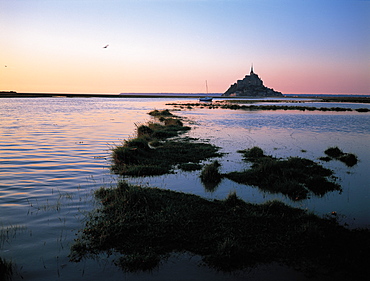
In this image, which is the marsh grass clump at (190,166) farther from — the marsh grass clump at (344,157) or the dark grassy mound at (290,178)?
the marsh grass clump at (344,157)

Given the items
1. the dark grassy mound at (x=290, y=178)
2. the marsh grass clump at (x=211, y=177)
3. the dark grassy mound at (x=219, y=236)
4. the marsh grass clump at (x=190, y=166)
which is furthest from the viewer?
the marsh grass clump at (x=190, y=166)

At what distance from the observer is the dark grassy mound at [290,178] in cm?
1227

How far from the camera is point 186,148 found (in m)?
22.0

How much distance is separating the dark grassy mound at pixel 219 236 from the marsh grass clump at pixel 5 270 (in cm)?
136

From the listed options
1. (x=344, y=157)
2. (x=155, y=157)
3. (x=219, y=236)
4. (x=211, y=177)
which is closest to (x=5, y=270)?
(x=219, y=236)

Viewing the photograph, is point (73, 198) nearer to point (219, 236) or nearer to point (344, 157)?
point (219, 236)

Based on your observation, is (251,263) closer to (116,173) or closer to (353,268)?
(353,268)

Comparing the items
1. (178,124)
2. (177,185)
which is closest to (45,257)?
(177,185)

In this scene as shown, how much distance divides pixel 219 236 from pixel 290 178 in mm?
7663

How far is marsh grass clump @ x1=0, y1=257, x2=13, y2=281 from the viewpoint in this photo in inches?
241

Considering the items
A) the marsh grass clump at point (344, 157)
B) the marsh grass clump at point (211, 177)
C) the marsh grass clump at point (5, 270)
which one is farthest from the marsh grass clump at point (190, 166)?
the marsh grass clump at point (5, 270)

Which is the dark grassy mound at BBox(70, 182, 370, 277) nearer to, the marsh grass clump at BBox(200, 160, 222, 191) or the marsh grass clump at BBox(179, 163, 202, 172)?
the marsh grass clump at BBox(200, 160, 222, 191)

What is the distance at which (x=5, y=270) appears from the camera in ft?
20.5

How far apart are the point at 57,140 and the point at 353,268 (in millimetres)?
26419
